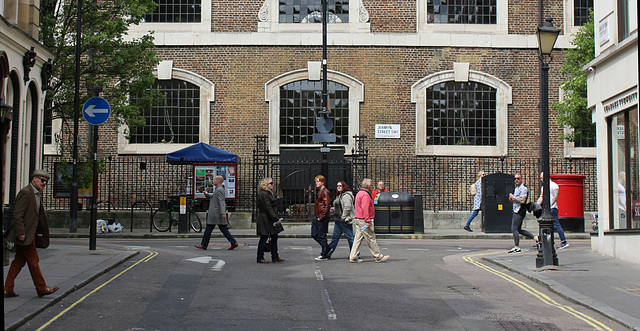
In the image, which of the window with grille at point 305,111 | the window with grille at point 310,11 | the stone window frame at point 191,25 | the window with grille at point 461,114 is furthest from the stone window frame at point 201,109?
the window with grille at point 461,114

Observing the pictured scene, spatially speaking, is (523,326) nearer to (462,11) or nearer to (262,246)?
(262,246)

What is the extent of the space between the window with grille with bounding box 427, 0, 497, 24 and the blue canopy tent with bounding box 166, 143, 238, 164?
962 centimetres

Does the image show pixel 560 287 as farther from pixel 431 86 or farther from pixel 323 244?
pixel 431 86

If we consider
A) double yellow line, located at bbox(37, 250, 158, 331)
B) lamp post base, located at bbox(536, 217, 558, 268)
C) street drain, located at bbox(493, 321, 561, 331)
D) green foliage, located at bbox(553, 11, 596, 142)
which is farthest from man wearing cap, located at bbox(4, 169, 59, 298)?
green foliage, located at bbox(553, 11, 596, 142)

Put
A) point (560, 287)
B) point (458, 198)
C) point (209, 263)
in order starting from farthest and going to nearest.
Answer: point (458, 198) < point (209, 263) < point (560, 287)

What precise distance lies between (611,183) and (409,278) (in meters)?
5.72

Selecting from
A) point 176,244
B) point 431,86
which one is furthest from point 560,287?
point 431,86

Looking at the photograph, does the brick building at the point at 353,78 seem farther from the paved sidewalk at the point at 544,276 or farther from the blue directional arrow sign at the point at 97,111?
the blue directional arrow sign at the point at 97,111

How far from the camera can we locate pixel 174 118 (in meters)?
27.4

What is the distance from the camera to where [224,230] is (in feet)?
53.8

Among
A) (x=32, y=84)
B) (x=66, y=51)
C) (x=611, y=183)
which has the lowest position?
(x=611, y=183)

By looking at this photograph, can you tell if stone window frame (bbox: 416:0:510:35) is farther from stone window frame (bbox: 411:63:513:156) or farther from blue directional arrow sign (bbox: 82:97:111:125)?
blue directional arrow sign (bbox: 82:97:111:125)

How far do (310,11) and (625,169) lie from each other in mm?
15793

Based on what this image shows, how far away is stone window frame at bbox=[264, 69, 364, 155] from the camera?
89.2ft
